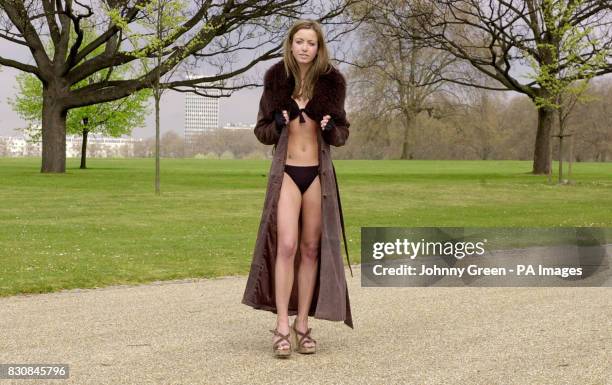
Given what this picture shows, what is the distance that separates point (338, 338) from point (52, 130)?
31532mm

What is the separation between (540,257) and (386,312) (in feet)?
12.9

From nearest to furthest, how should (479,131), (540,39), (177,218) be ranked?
(177,218) < (540,39) < (479,131)

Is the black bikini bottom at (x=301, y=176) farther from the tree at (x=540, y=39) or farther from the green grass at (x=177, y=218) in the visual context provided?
the tree at (x=540, y=39)

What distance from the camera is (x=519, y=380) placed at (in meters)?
4.54

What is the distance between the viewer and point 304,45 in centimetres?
512

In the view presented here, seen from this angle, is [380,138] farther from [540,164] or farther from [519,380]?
[519,380]

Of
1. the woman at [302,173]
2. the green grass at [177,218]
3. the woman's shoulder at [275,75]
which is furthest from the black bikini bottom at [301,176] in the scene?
the green grass at [177,218]

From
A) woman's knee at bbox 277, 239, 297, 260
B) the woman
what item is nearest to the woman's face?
the woman

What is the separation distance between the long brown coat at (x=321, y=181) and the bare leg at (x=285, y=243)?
53mm

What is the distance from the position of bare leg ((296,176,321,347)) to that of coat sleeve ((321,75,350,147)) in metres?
0.26

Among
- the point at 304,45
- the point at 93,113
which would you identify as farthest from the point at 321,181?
the point at 93,113

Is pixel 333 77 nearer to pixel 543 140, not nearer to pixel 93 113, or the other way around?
pixel 543 140

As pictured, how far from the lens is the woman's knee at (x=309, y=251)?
17.3 ft

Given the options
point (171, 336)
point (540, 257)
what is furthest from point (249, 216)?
point (171, 336)
